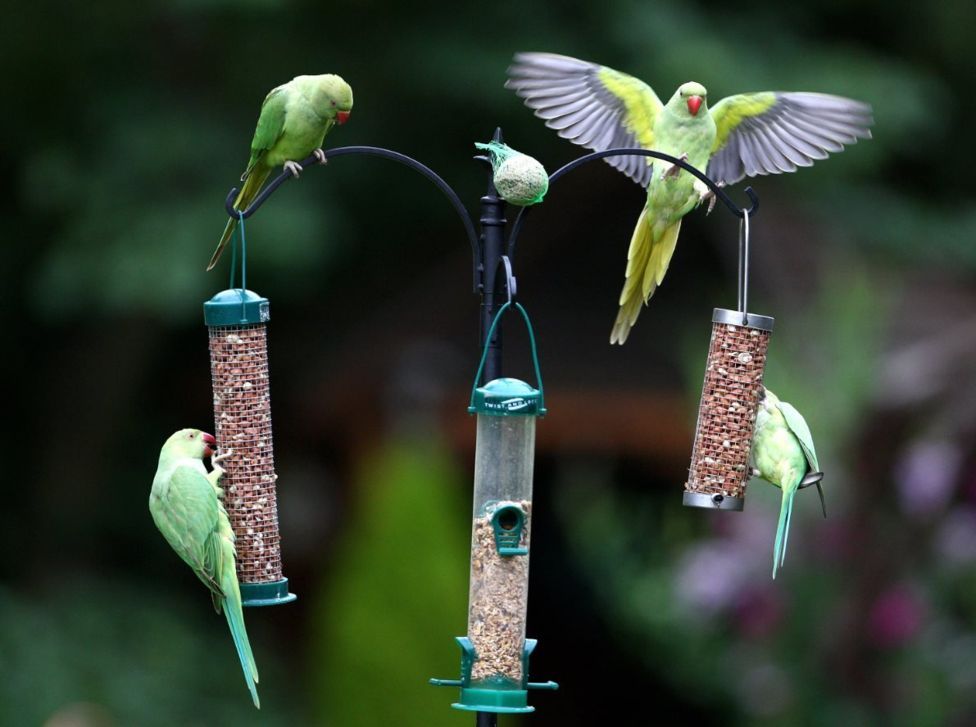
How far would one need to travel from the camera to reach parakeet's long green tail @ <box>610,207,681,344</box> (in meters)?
4.22

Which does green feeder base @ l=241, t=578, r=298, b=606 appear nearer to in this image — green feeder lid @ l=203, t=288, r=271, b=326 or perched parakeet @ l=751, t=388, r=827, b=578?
green feeder lid @ l=203, t=288, r=271, b=326

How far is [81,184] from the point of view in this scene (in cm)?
855

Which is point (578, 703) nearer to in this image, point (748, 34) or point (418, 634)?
point (418, 634)

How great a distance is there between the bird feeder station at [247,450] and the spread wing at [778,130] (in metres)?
1.59

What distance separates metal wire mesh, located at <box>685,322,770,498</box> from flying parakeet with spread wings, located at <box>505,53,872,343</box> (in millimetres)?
357

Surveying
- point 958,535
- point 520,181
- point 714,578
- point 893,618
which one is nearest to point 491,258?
point 520,181

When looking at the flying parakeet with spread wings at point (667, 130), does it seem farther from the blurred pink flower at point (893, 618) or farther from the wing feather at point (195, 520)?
the blurred pink flower at point (893, 618)

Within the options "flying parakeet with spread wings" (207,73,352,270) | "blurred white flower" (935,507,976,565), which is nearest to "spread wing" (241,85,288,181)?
"flying parakeet with spread wings" (207,73,352,270)

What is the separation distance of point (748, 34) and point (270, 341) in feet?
13.3

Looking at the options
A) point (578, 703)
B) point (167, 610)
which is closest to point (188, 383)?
point (167, 610)

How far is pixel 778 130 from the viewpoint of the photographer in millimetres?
4301

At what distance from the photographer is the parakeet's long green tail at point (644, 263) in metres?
4.22

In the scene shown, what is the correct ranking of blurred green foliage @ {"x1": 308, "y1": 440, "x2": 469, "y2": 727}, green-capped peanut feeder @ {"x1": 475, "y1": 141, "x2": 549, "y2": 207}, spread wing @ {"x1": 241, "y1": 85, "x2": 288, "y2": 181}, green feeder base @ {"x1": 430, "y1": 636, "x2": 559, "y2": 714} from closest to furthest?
1. green-capped peanut feeder @ {"x1": 475, "y1": 141, "x2": 549, "y2": 207}
2. green feeder base @ {"x1": 430, "y1": 636, "x2": 559, "y2": 714}
3. spread wing @ {"x1": 241, "y1": 85, "x2": 288, "y2": 181}
4. blurred green foliage @ {"x1": 308, "y1": 440, "x2": 469, "y2": 727}

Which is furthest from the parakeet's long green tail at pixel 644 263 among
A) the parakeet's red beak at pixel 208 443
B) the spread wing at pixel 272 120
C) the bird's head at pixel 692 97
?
the parakeet's red beak at pixel 208 443
